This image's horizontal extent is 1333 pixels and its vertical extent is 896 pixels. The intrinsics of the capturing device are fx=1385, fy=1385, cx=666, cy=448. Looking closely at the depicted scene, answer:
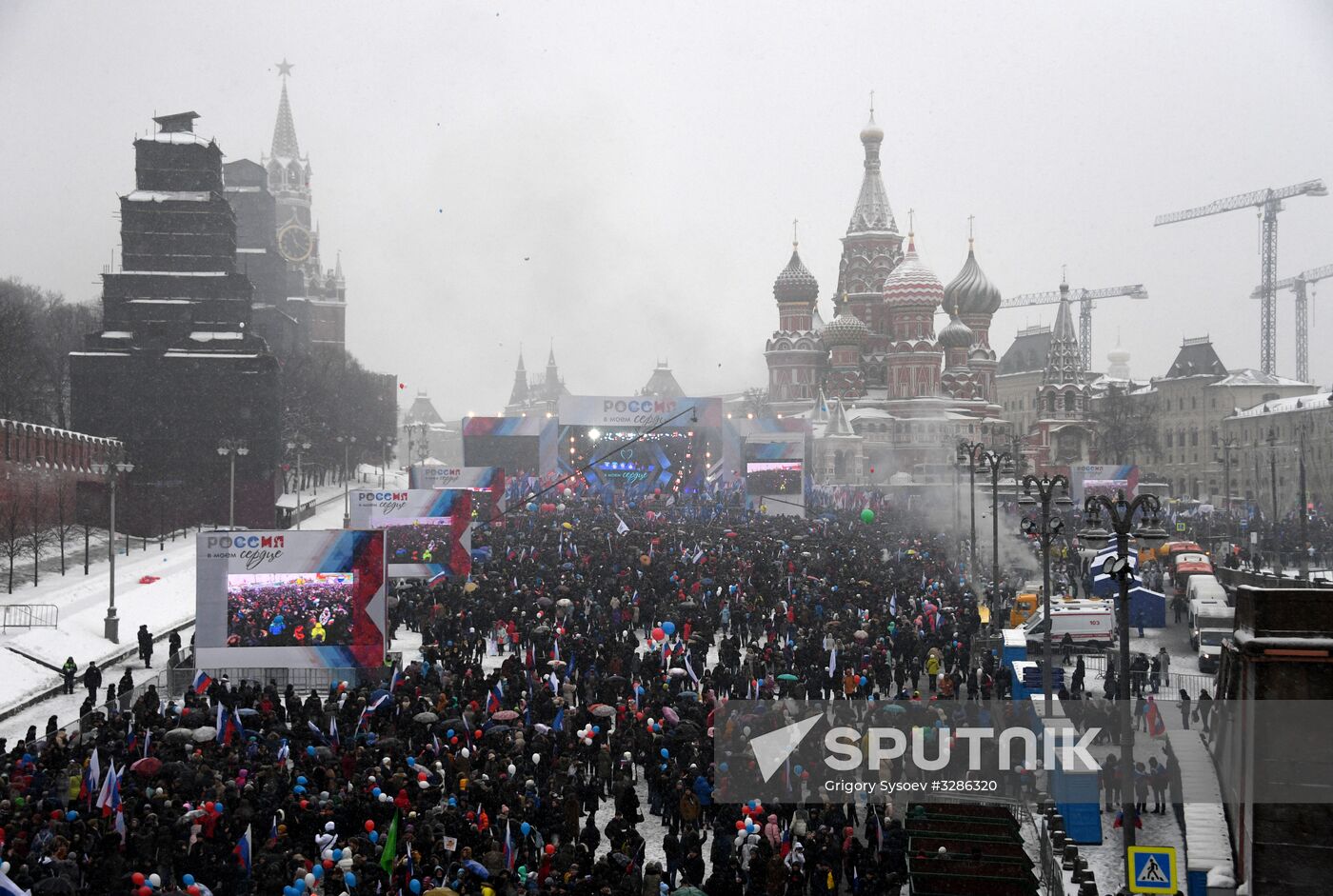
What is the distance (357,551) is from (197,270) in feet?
136

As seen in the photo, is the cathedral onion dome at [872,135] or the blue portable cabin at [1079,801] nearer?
the blue portable cabin at [1079,801]

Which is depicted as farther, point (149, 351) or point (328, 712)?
point (149, 351)

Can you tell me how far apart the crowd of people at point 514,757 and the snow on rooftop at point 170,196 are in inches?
1432

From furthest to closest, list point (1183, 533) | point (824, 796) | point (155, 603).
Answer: point (1183, 533) → point (155, 603) → point (824, 796)

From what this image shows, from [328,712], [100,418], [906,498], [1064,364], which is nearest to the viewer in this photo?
[328,712]

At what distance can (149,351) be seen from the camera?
60875mm

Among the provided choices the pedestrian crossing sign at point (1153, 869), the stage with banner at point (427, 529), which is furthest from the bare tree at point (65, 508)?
the pedestrian crossing sign at point (1153, 869)

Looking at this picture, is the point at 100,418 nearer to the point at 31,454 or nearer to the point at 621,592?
the point at 31,454

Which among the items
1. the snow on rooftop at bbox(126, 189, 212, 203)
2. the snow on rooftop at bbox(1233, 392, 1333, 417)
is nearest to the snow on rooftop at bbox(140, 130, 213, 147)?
the snow on rooftop at bbox(126, 189, 212, 203)

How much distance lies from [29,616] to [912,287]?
79760mm

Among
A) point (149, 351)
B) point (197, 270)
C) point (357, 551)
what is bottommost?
point (357, 551)

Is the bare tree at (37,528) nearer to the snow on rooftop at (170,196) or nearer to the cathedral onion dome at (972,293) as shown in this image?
the snow on rooftop at (170,196)

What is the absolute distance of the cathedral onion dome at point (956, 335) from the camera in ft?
350

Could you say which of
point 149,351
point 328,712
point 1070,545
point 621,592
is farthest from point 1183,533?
point 149,351
